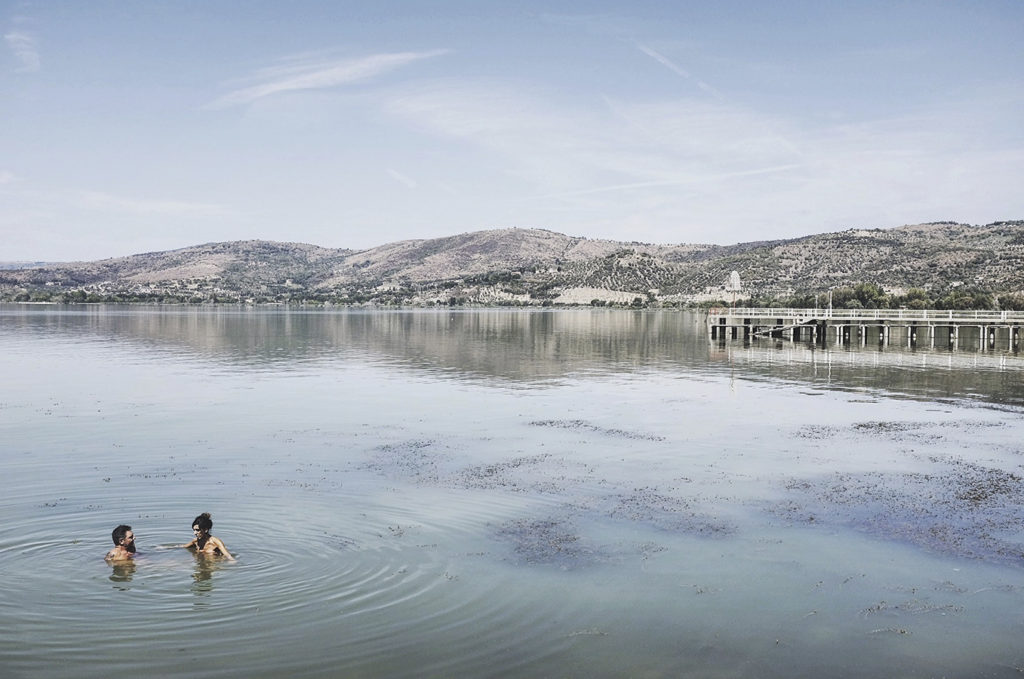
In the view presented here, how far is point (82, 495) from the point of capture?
62.2ft

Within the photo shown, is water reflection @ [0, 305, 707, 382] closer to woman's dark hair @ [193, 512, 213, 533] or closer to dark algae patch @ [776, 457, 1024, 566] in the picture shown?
dark algae patch @ [776, 457, 1024, 566]

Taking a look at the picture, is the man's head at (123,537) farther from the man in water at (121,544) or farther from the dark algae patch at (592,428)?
the dark algae patch at (592,428)

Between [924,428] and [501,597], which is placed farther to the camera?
[924,428]

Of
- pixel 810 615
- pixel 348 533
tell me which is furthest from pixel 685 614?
pixel 348 533

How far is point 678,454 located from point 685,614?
12173 mm

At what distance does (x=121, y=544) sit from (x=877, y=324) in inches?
3236

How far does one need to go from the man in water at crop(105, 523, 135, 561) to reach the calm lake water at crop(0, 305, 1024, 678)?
358 millimetres

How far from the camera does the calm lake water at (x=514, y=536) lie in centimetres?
1135

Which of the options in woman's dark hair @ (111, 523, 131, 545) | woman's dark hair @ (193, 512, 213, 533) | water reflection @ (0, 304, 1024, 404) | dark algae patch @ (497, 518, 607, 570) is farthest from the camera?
water reflection @ (0, 304, 1024, 404)

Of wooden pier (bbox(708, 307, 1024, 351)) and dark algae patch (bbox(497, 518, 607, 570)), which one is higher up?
wooden pier (bbox(708, 307, 1024, 351))

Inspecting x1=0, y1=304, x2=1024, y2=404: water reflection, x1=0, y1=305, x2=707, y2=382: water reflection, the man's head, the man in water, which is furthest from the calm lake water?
x1=0, y1=305, x2=707, y2=382: water reflection

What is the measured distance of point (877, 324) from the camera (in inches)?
3361

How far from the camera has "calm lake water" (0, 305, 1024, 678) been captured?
1135 cm

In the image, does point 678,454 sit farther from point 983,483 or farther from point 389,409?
point 389,409
